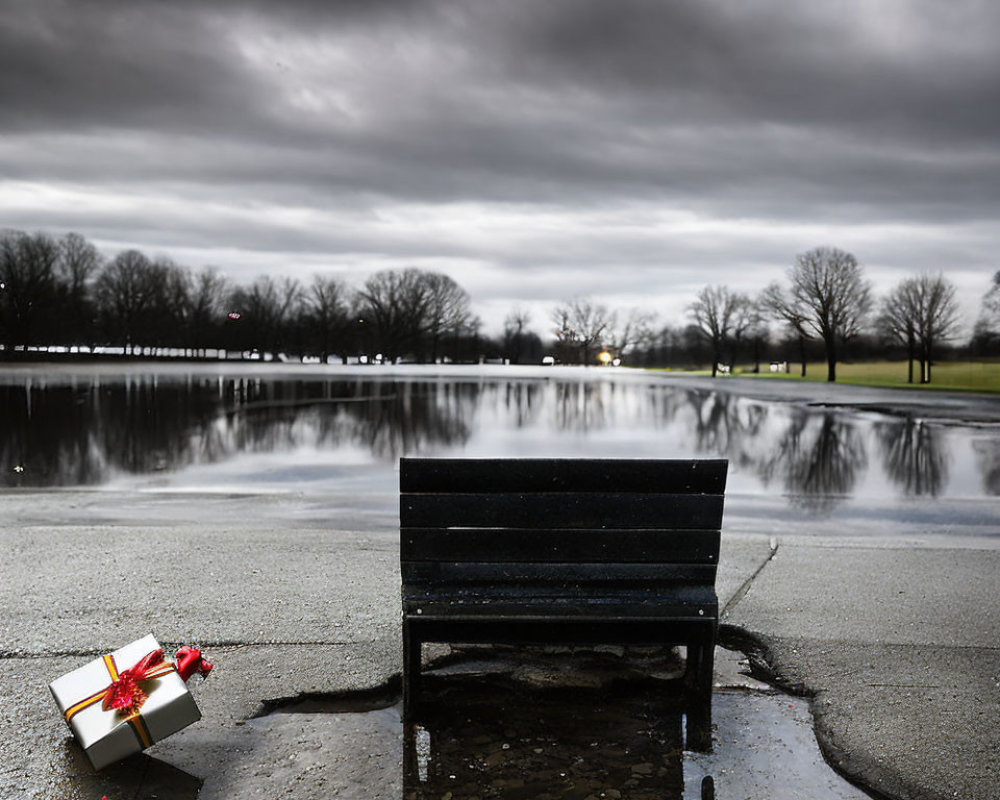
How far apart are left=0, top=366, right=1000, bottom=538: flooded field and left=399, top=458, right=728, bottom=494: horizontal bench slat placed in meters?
4.68

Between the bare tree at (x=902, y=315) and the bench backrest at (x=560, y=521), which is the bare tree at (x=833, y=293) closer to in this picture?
the bare tree at (x=902, y=315)

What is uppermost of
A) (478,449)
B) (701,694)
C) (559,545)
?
(559,545)

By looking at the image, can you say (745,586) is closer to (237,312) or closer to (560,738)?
(560,738)

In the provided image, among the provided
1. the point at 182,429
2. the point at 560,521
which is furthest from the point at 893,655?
the point at 182,429

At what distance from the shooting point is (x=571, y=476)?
3.39 m

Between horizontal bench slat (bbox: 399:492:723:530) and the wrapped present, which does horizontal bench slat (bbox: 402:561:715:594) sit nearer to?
horizontal bench slat (bbox: 399:492:723:530)

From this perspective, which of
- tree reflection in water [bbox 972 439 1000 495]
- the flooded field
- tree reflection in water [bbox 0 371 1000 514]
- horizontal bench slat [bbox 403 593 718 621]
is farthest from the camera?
tree reflection in water [bbox 0 371 1000 514]

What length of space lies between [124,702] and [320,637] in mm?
1288

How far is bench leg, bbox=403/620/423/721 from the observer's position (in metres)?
3.42

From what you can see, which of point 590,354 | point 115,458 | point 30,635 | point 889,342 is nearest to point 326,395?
point 115,458

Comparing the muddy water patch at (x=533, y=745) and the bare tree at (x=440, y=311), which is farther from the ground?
the bare tree at (x=440, y=311)

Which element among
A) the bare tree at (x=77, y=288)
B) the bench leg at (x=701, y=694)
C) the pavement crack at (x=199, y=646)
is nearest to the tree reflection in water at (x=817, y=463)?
the bench leg at (x=701, y=694)

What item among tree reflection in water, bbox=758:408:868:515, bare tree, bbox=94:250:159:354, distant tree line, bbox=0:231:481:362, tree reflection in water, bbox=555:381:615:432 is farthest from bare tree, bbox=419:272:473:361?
tree reflection in water, bbox=758:408:868:515

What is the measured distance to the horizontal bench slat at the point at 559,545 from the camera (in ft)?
11.3
